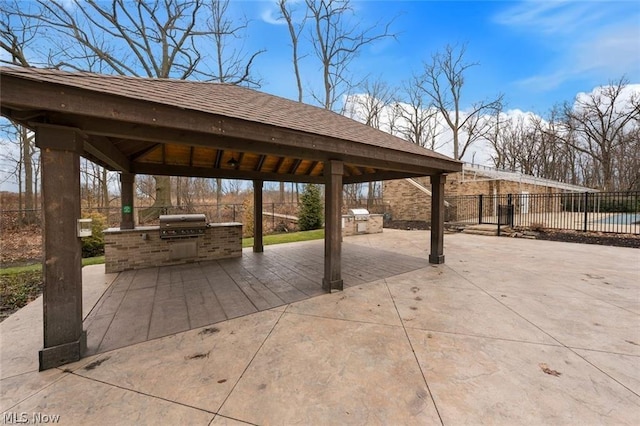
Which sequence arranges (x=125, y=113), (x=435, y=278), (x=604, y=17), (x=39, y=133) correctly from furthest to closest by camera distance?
(x=604, y=17) → (x=435, y=278) → (x=125, y=113) → (x=39, y=133)

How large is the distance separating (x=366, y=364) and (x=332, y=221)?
2304 mm

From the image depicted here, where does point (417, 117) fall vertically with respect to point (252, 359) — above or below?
above

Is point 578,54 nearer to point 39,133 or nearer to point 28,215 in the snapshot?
point 39,133

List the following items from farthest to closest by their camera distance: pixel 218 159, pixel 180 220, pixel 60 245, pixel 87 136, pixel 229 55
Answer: pixel 229 55, pixel 180 220, pixel 218 159, pixel 87 136, pixel 60 245

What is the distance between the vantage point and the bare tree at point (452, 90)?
20.9 meters

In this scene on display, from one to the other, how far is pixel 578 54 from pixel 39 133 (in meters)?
13.1

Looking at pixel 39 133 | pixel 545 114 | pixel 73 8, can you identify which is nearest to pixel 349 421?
pixel 39 133

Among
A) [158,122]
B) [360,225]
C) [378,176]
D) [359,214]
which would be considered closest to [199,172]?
[158,122]

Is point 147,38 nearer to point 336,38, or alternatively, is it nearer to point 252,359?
point 336,38

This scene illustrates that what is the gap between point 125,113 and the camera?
2.40 metres

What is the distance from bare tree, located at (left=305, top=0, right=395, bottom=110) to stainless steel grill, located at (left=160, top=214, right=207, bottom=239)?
532 inches

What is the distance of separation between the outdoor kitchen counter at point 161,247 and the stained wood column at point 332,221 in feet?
11.2

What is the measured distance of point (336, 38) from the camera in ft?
55.1

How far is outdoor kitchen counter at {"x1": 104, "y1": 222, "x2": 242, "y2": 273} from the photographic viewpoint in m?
5.38
